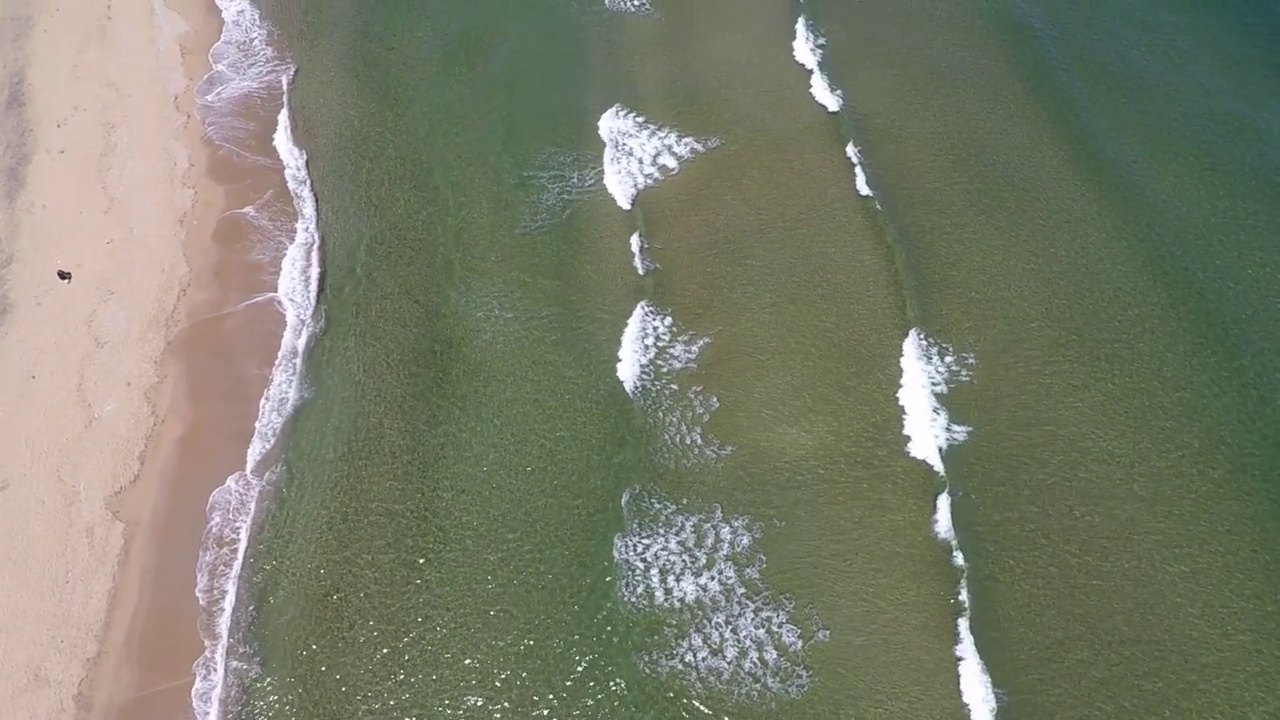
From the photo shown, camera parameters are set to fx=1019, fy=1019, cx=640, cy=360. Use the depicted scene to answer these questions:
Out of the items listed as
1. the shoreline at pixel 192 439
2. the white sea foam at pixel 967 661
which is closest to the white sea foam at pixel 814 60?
the white sea foam at pixel 967 661

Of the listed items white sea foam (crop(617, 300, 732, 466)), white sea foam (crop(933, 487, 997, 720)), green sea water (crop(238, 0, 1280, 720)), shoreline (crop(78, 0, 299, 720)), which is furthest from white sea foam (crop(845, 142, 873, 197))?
shoreline (crop(78, 0, 299, 720))

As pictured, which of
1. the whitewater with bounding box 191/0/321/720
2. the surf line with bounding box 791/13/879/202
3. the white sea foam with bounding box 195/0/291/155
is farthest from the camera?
the white sea foam with bounding box 195/0/291/155

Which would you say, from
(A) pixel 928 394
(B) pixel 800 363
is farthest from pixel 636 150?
(A) pixel 928 394

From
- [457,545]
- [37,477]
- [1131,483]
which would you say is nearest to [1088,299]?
[1131,483]

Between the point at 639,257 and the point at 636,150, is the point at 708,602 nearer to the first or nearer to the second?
the point at 639,257

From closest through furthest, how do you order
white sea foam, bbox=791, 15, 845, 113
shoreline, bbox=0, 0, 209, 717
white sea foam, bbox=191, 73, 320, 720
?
white sea foam, bbox=191, 73, 320, 720 → shoreline, bbox=0, 0, 209, 717 → white sea foam, bbox=791, 15, 845, 113

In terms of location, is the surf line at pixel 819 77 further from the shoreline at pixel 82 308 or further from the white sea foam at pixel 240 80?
the shoreline at pixel 82 308

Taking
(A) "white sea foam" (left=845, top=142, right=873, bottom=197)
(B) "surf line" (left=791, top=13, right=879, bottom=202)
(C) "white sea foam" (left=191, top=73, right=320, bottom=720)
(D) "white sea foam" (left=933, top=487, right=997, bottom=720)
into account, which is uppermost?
(B) "surf line" (left=791, top=13, right=879, bottom=202)

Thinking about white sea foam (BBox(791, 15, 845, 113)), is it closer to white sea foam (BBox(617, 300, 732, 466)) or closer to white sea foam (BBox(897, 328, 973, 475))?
Answer: white sea foam (BBox(897, 328, 973, 475))
